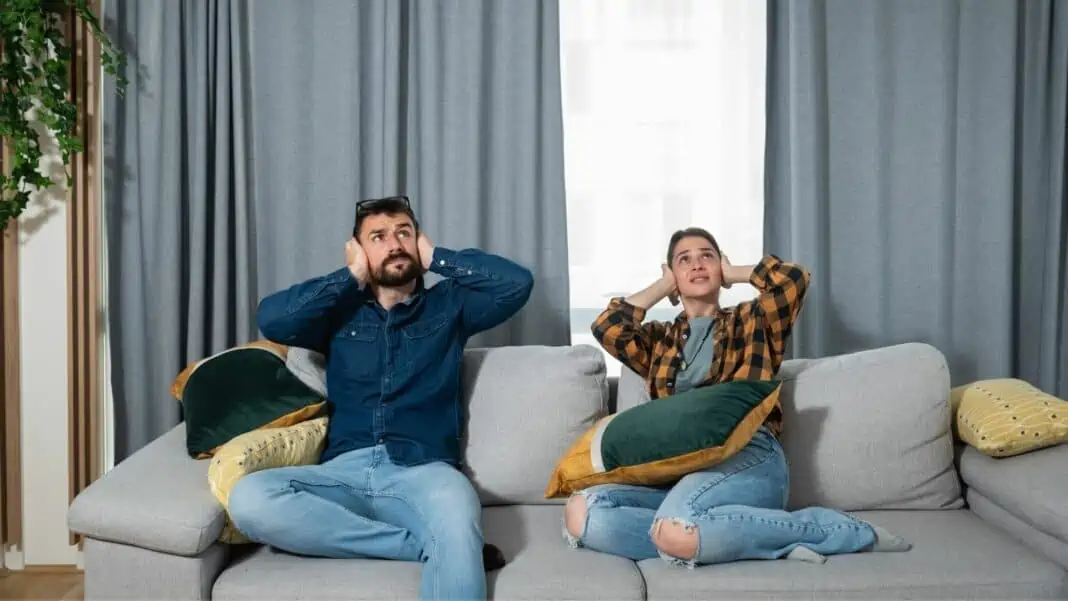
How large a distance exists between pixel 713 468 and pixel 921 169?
4.62 feet

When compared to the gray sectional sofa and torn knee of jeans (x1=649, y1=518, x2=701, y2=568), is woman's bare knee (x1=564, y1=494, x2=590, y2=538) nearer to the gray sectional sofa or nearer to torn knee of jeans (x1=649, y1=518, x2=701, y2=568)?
the gray sectional sofa

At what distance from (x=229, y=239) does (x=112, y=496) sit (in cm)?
114

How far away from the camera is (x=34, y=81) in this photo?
296cm

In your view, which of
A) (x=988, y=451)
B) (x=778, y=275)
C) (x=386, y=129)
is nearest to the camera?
(x=988, y=451)

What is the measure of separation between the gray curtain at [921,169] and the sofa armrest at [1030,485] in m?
0.74

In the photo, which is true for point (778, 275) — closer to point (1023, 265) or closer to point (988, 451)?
point (988, 451)

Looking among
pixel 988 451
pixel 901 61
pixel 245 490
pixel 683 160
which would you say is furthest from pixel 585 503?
pixel 901 61

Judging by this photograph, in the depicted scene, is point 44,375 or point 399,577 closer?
point 399,577

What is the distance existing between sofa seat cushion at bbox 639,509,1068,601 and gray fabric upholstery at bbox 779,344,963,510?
14.2 inches

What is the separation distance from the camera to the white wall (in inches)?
121

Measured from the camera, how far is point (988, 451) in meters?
2.43

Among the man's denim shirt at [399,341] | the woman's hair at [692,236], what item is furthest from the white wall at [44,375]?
the woman's hair at [692,236]

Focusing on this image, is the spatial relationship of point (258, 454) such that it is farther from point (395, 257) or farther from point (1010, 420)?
Result: point (1010, 420)

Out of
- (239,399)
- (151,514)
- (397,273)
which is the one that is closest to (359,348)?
(397,273)
